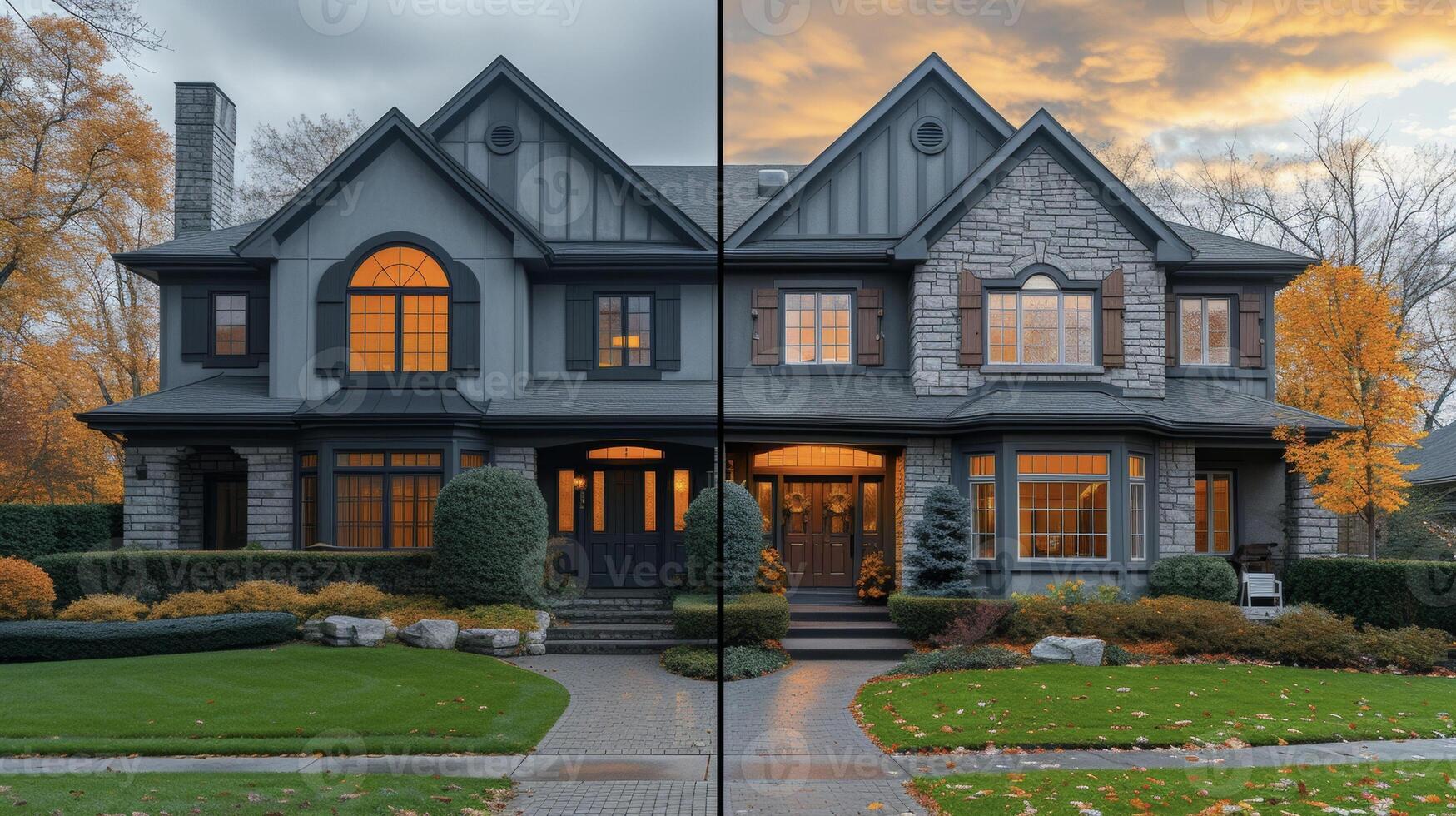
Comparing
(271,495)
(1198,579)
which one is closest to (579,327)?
(271,495)

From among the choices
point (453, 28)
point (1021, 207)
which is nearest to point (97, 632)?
point (453, 28)

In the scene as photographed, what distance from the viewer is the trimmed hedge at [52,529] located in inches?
648

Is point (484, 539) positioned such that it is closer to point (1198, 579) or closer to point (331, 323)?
point (331, 323)

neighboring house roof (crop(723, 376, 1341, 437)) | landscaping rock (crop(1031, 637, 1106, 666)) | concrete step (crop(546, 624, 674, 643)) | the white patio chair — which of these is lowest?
concrete step (crop(546, 624, 674, 643))

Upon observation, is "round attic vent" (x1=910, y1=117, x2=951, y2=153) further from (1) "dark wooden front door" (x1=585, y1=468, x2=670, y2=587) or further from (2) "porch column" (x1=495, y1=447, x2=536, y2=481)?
(2) "porch column" (x1=495, y1=447, x2=536, y2=481)

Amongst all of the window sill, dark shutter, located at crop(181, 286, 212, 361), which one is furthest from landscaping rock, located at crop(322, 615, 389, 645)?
the window sill

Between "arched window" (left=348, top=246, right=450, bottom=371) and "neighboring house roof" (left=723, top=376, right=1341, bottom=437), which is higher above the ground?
"arched window" (left=348, top=246, right=450, bottom=371)

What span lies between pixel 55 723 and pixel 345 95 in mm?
25073

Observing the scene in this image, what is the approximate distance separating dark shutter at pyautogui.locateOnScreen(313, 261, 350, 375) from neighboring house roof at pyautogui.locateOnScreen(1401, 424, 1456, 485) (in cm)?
2639

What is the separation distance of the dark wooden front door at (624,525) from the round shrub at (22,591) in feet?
29.0

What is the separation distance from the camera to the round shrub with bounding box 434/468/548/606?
594 inches

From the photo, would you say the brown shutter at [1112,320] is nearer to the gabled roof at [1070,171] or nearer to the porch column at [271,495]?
the gabled roof at [1070,171]

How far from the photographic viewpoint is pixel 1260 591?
1708 centimetres

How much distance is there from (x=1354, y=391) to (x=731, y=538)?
11468 mm
